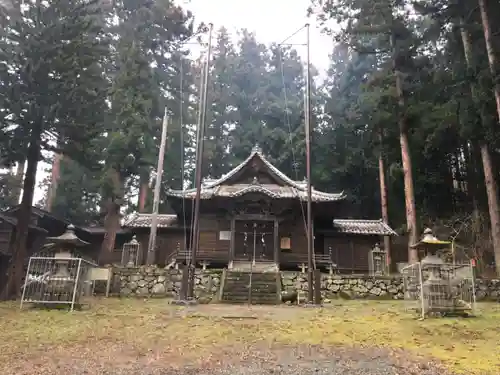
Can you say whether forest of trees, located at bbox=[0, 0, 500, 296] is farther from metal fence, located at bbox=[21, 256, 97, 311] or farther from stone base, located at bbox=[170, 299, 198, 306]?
stone base, located at bbox=[170, 299, 198, 306]

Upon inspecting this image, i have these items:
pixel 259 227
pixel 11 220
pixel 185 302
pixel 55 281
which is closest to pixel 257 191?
pixel 259 227

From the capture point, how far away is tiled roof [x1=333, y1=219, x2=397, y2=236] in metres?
22.5

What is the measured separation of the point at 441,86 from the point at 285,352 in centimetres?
1852

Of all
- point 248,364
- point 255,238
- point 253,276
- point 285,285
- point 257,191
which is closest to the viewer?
point 248,364

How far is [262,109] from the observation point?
37.0 meters

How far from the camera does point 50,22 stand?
46.7 ft

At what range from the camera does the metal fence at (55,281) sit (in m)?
10.9

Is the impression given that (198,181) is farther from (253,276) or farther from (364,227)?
(364,227)

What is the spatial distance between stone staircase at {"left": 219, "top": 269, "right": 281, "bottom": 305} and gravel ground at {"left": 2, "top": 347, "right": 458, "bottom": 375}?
8.01 m

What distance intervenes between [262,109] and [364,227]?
17.5 meters

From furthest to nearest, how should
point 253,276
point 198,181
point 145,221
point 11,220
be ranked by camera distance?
point 145,221 < point 11,220 < point 253,276 < point 198,181

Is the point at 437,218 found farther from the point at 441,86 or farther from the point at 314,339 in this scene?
the point at 314,339

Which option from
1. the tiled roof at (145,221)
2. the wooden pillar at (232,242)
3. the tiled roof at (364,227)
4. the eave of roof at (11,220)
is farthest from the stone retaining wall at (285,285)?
the eave of roof at (11,220)

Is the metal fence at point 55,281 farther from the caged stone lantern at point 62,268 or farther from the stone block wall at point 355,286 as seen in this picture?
the stone block wall at point 355,286
